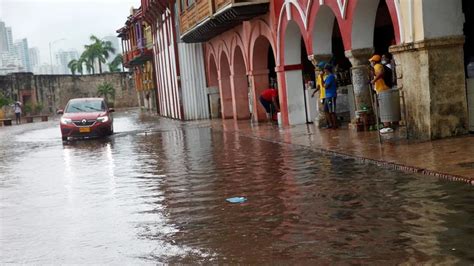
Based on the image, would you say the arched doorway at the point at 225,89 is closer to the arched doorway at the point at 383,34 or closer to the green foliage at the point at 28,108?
the arched doorway at the point at 383,34

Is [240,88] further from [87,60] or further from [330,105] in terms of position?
[87,60]

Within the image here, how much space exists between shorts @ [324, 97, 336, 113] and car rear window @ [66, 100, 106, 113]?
1063 cm

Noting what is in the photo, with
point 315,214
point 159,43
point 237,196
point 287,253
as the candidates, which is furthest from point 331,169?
point 159,43

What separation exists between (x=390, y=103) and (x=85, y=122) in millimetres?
13455

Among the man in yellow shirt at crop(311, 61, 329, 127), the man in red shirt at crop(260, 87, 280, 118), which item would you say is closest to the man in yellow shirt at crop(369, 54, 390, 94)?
the man in yellow shirt at crop(311, 61, 329, 127)

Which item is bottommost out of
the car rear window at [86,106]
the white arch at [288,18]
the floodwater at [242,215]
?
the floodwater at [242,215]

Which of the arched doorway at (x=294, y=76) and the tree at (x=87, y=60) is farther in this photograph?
the tree at (x=87, y=60)

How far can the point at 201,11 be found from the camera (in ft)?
82.1

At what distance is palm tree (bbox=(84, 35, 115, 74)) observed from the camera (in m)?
96.0

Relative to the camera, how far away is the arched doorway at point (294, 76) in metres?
19.9

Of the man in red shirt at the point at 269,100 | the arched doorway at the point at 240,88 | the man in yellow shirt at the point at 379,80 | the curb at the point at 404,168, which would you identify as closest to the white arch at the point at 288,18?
the man in red shirt at the point at 269,100

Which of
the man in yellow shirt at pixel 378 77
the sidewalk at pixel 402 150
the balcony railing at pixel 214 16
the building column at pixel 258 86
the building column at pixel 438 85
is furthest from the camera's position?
the building column at pixel 258 86

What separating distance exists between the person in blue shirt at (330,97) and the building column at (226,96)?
13252mm

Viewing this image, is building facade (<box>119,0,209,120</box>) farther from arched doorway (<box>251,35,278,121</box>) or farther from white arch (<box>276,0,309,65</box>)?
white arch (<box>276,0,309,65</box>)
